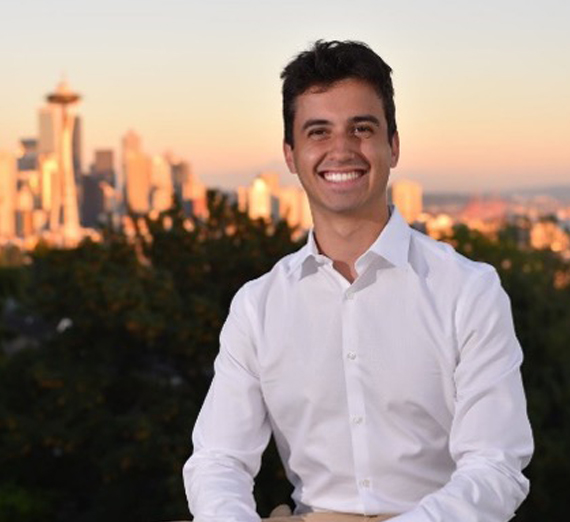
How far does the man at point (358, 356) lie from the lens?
11.1 feet

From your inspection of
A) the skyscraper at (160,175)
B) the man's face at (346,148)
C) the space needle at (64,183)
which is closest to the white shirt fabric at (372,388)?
the man's face at (346,148)

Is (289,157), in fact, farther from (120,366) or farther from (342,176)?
(120,366)

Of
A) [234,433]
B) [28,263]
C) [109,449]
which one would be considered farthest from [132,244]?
[234,433]

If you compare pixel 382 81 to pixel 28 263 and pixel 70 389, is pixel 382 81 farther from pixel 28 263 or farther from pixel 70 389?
pixel 28 263

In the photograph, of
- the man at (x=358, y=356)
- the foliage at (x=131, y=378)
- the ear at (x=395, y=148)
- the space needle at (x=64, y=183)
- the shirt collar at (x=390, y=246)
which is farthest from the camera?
the space needle at (x=64, y=183)

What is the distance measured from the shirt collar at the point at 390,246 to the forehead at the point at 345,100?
262 millimetres

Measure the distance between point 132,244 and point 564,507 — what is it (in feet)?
19.8

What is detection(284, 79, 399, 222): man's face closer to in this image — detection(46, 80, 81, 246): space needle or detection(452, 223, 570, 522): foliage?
detection(452, 223, 570, 522): foliage

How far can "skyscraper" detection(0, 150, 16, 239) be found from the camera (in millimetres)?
143000

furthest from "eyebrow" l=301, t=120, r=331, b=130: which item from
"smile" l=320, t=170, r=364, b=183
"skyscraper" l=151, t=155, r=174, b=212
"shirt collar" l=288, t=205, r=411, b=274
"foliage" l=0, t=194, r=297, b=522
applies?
"skyscraper" l=151, t=155, r=174, b=212

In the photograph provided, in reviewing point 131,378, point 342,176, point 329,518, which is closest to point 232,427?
point 329,518

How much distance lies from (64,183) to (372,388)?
482ft

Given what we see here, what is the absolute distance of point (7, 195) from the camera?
15200 cm

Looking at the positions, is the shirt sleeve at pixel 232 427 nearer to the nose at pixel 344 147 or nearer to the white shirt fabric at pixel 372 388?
the white shirt fabric at pixel 372 388
